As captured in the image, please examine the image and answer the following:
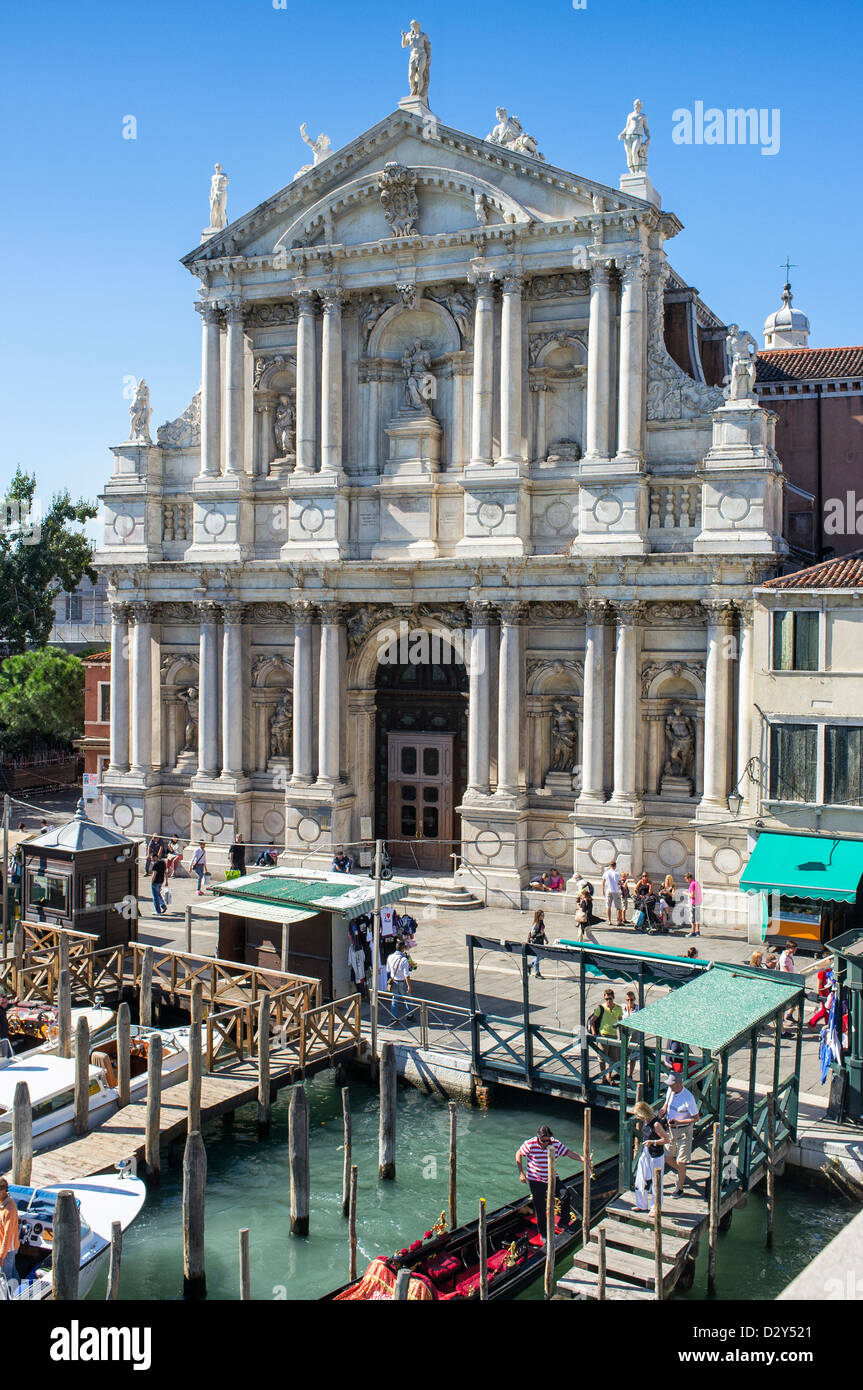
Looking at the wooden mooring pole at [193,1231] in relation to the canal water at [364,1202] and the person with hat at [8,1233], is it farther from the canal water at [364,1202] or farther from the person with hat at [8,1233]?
the person with hat at [8,1233]

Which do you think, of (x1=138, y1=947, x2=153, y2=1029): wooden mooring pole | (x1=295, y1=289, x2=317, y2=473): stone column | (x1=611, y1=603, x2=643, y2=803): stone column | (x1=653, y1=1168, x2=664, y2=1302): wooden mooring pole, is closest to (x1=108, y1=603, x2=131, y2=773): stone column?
(x1=295, y1=289, x2=317, y2=473): stone column

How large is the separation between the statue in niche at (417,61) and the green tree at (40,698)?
2515cm

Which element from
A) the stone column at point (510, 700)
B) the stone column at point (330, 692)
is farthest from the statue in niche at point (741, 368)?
the stone column at point (330, 692)

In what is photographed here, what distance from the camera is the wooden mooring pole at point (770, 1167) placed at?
49.9ft

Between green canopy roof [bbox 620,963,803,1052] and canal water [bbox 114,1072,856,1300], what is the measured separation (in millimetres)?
2404

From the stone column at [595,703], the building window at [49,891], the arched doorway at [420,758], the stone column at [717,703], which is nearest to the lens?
the building window at [49,891]

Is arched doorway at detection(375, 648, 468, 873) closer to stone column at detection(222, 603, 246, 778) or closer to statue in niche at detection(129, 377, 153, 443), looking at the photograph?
stone column at detection(222, 603, 246, 778)

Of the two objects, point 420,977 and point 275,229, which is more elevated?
point 275,229

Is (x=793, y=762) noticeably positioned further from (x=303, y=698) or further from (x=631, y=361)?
(x=303, y=698)

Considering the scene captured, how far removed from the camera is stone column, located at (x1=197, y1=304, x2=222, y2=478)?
32875mm
